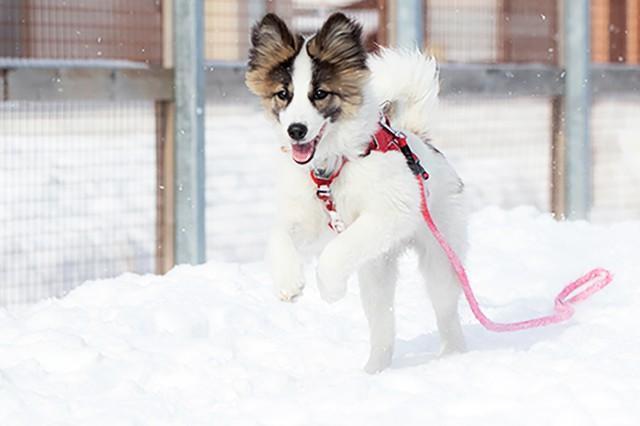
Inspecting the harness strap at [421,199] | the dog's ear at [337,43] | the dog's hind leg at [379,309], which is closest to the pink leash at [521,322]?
the harness strap at [421,199]

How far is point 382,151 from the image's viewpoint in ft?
12.3

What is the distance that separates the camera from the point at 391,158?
375 centimetres

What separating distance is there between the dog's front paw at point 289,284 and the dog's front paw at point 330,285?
0.34ft

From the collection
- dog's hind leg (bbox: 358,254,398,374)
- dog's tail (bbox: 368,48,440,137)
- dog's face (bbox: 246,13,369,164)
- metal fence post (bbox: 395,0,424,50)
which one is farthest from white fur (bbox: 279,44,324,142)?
metal fence post (bbox: 395,0,424,50)

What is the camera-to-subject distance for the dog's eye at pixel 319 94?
11.9 feet

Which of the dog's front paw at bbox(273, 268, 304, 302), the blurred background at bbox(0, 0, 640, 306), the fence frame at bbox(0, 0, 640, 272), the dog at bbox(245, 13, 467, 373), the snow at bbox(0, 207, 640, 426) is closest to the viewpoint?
the snow at bbox(0, 207, 640, 426)

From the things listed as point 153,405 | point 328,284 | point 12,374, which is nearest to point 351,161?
point 328,284

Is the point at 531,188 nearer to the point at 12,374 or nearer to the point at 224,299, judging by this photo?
the point at 224,299

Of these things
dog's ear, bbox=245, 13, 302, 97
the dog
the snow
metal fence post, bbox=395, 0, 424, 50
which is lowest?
the snow

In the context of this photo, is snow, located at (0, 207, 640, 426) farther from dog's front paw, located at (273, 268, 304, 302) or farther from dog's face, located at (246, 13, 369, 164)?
dog's face, located at (246, 13, 369, 164)

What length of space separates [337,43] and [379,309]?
1.02 m

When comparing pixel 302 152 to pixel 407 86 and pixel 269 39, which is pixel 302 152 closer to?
pixel 269 39

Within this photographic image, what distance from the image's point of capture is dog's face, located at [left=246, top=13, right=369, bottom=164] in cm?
359

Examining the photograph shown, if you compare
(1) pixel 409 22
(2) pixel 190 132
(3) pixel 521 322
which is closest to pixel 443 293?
(3) pixel 521 322
